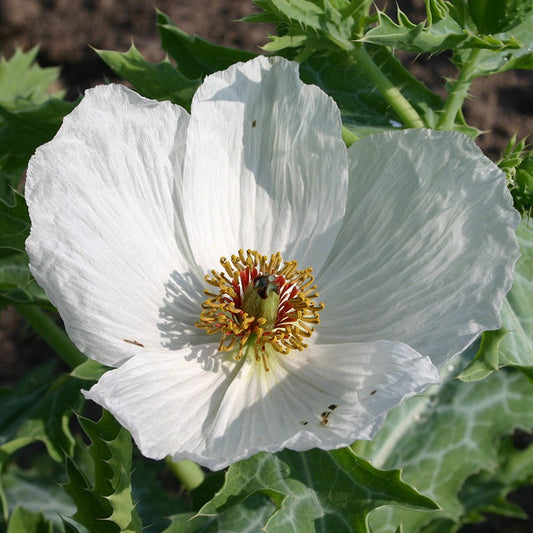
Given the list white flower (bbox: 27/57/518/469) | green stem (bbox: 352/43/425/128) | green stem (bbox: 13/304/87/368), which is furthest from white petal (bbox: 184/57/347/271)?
green stem (bbox: 13/304/87/368)

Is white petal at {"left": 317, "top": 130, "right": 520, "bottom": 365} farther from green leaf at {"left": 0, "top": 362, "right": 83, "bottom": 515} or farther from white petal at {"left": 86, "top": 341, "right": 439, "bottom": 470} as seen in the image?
green leaf at {"left": 0, "top": 362, "right": 83, "bottom": 515}

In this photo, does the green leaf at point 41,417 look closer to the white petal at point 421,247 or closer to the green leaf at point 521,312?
the white petal at point 421,247

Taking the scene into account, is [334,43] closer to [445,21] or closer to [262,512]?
[445,21]

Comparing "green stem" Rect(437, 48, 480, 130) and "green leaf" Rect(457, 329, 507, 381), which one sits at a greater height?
"green stem" Rect(437, 48, 480, 130)

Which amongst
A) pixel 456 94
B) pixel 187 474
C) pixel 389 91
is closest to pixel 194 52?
→ pixel 389 91

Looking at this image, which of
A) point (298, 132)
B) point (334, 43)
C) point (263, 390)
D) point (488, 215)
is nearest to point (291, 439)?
point (263, 390)

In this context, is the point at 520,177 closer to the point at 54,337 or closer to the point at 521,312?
the point at 521,312
